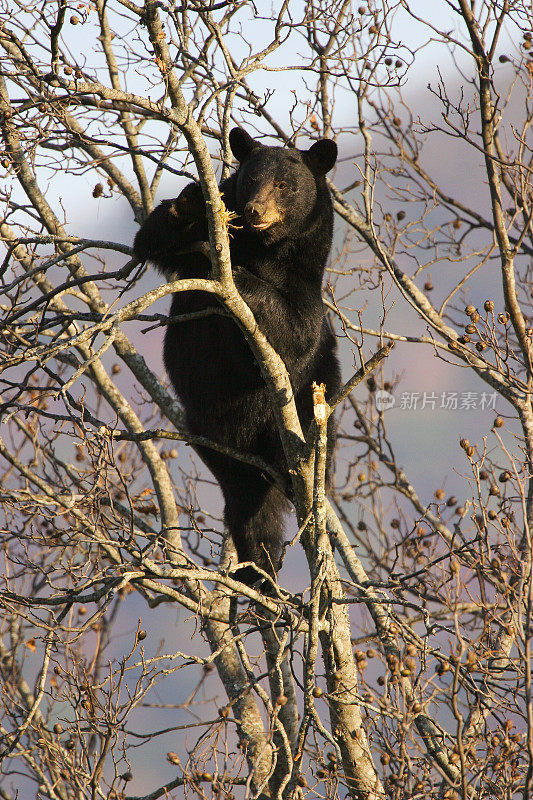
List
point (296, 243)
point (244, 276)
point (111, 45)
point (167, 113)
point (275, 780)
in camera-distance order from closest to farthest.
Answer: point (167, 113) < point (244, 276) < point (296, 243) < point (275, 780) < point (111, 45)

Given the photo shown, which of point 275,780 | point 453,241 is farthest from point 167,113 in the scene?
point 453,241

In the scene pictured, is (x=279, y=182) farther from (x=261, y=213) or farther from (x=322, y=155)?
(x=261, y=213)

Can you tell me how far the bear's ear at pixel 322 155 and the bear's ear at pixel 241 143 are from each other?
0.35 meters

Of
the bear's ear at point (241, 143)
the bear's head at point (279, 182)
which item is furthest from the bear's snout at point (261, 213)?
the bear's ear at point (241, 143)

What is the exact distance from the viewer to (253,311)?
4.29m

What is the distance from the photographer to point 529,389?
4.33 metres

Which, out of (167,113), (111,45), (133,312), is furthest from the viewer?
(111,45)

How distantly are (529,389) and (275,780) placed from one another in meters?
2.96

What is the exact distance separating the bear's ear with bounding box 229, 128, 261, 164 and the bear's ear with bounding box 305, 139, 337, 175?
1.14 ft

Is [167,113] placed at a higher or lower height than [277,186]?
lower

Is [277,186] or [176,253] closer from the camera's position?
[176,253]

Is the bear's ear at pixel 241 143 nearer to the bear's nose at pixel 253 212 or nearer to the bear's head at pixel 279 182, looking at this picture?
the bear's head at pixel 279 182

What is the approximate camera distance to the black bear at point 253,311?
4348 millimetres

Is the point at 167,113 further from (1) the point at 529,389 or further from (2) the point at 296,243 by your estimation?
(1) the point at 529,389
